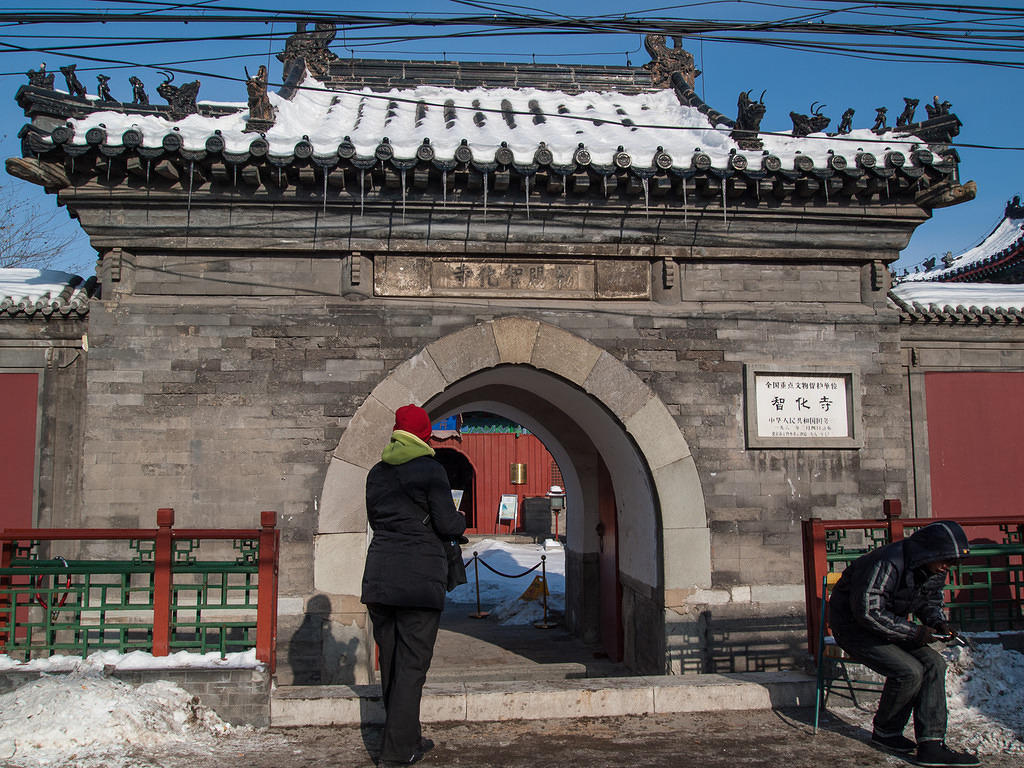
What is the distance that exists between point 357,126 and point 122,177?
2.57m

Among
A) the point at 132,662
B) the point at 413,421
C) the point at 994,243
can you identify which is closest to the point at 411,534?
the point at 413,421

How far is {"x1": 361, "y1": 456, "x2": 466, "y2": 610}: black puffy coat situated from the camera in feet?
12.7

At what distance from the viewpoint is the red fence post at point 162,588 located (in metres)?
4.71

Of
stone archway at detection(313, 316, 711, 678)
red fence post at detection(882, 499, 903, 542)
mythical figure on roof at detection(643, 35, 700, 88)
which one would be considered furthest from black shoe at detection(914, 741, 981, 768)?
mythical figure on roof at detection(643, 35, 700, 88)

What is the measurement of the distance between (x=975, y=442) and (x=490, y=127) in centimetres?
544

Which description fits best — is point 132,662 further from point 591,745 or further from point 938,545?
point 938,545

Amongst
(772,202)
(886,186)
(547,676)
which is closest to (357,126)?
(772,202)

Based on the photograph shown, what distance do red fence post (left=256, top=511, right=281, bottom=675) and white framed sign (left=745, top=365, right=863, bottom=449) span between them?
392cm

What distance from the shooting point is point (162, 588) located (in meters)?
4.73

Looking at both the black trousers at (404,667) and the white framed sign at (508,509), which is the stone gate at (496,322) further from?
the white framed sign at (508,509)

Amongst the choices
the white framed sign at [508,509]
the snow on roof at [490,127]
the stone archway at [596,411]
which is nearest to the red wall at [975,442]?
the snow on roof at [490,127]

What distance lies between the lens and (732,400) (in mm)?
7027

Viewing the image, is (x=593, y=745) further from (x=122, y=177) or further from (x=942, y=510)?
(x=122, y=177)

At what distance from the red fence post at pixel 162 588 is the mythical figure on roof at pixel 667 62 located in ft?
27.9
